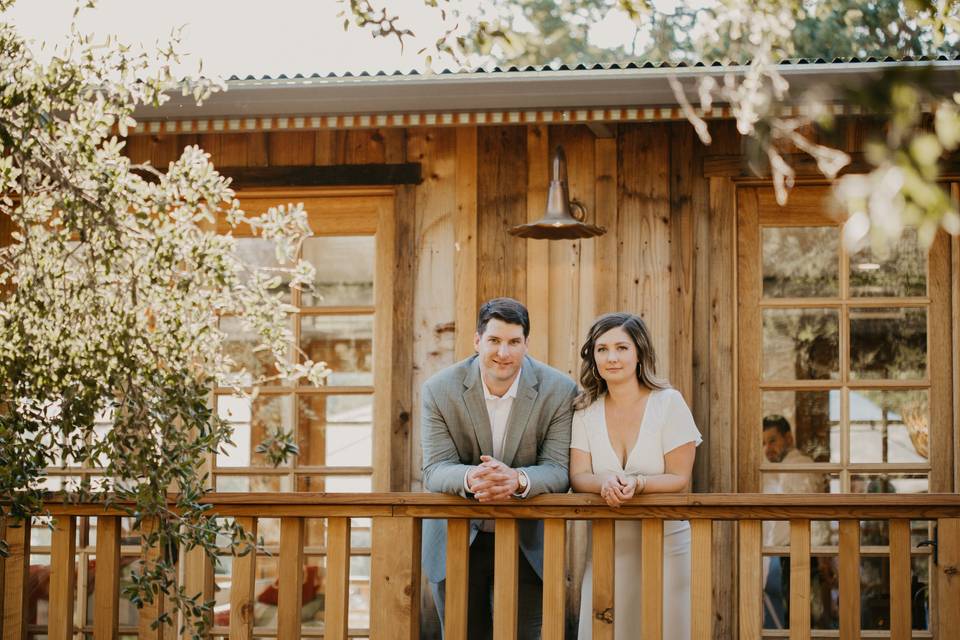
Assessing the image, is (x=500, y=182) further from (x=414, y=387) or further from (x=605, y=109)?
(x=414, y=387)

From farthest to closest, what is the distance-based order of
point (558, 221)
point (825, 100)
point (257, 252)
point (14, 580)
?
point (257, 252) → point (558, 221) → point (825, 100) → point (14, 580)

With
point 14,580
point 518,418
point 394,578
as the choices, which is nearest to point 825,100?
→ point 518,418

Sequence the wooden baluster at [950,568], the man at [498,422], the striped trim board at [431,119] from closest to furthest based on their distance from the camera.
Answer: the wooden baluster at [950,568]
the man at [498,422]
the striped trim board at [431,119]

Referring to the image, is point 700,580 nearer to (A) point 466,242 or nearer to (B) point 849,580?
(B) point 849,580

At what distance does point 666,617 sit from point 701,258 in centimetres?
183

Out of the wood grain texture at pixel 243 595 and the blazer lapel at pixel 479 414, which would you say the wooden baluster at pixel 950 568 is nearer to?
the blazer lapel at pixel 479 414

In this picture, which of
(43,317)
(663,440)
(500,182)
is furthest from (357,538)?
(43,317)

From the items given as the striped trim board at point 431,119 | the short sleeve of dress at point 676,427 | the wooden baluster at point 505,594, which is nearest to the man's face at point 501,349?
the short sleeve of dress at point 676,427

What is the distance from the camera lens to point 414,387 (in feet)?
17.1

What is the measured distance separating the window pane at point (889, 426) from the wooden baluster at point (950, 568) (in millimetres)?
1692

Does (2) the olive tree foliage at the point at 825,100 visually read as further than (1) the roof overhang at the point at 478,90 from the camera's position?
No

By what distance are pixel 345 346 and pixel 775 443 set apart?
6.85 ft

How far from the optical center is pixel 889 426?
512 cm

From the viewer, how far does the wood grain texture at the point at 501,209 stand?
204 inches
